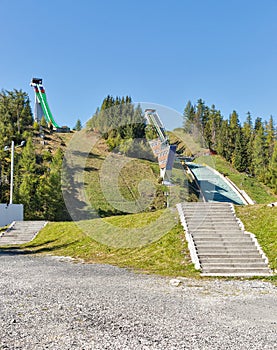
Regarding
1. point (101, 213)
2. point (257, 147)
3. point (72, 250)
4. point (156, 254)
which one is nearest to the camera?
point (156, 254)

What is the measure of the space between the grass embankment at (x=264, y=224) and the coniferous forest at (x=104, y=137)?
5460mm

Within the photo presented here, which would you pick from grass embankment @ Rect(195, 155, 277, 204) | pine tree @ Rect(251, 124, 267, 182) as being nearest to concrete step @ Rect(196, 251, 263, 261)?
grass embankment @ Rect(195, 155, 277, 204)

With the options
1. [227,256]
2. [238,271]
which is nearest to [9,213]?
[227,256]

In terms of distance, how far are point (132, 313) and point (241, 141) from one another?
235 ft

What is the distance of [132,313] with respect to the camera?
6262mm

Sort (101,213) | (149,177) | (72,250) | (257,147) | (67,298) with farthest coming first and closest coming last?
(257,147), (149,177), (101,213), (72,250), (67,298)

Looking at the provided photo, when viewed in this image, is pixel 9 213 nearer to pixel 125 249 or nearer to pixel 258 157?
pixel 125 249

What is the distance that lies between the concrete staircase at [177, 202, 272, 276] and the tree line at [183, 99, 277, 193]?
117 feet

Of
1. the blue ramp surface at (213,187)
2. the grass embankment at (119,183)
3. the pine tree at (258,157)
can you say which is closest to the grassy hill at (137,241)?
the grass embankment at (119,183)

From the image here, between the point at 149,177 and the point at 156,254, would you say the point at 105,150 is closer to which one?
the point at 149,177

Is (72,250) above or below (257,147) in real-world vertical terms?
below

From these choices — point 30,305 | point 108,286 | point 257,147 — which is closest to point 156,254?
point 108,286

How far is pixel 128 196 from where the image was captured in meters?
42.2

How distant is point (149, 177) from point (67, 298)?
43.4 m
